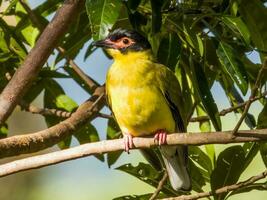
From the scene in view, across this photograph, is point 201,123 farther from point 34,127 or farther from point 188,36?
point 34,127

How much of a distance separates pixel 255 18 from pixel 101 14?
893 mm

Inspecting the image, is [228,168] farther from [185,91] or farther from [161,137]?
[185,91]

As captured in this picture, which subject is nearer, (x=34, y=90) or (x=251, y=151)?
(x=251, y=151)

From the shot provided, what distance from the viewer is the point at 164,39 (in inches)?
160

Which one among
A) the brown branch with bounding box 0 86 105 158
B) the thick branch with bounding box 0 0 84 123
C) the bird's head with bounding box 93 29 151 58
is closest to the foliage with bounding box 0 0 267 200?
the bird's head with bounding box 93 29 151 58

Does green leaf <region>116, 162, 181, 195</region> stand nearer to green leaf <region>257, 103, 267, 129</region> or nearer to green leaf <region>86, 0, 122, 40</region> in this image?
green leaf <region>257, 103, 267, 129</region>

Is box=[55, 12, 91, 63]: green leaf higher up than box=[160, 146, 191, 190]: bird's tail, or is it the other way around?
box=[55, 12, 91, 63]: green leaf

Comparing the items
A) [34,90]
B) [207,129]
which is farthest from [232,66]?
[34,90]

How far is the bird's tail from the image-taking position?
14.9 ft

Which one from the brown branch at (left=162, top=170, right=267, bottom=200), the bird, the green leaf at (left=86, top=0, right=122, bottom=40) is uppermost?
the green leaf at (left=86, top=0, right=122, bottom=40)

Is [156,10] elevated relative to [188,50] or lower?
elevated

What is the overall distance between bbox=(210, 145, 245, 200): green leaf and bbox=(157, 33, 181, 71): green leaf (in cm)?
63

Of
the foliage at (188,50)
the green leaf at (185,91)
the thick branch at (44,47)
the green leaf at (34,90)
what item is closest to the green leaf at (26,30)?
the foliage at (188,50)

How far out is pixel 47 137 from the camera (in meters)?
4.01
